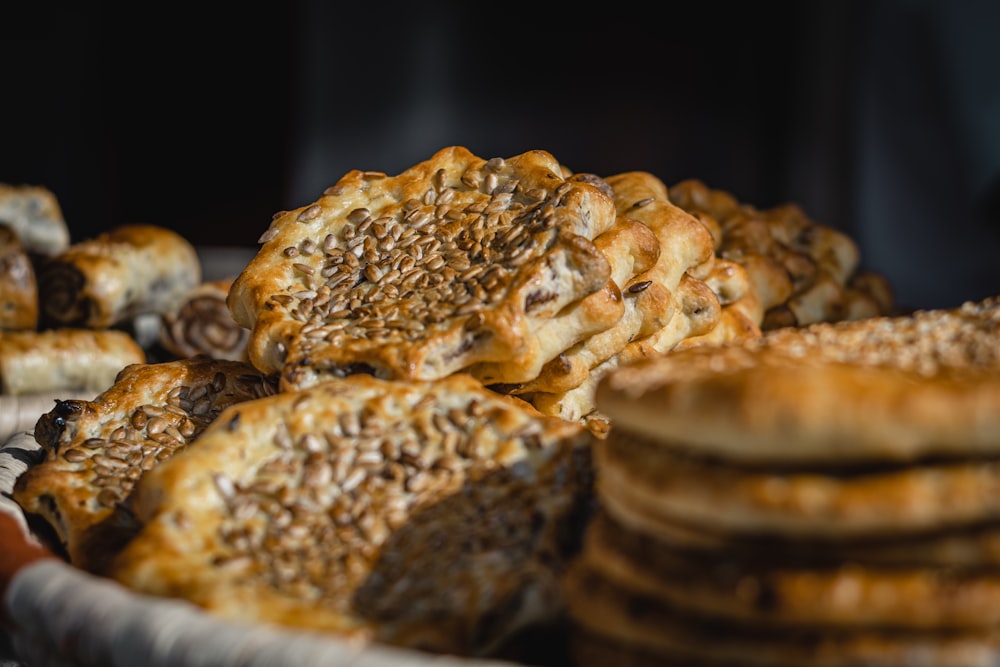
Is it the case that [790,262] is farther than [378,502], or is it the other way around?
[790,262]

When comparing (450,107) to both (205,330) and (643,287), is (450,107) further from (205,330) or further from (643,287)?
(643,287)

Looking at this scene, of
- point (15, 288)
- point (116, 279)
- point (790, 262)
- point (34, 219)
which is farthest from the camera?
point (34, 219)

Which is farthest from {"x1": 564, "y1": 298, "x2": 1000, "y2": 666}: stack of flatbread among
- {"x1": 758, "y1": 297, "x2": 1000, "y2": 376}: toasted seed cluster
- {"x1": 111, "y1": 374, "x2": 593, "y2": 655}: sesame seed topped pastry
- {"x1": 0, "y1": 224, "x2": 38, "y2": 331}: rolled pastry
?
{"x1": 0, "y1": 224, "x2": 38, "y2": 331}: rolled pastry

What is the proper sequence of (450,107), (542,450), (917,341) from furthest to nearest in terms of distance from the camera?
1. (450,107)
2. (542,450)
3. (917,341)

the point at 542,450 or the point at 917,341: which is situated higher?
the point at 917,341

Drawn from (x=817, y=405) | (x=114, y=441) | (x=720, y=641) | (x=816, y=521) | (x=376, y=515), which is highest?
(x=817, y=405)

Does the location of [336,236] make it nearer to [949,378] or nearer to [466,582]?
[466,582]

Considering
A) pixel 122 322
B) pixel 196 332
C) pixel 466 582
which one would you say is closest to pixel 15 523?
pixel 466 582

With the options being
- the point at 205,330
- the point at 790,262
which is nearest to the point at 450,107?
the point at 205,330
